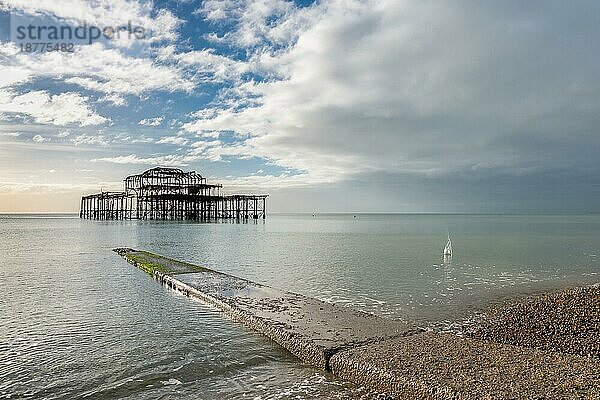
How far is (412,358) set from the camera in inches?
304

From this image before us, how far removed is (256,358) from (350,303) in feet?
20.6

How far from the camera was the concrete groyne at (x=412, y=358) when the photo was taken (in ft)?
21.1

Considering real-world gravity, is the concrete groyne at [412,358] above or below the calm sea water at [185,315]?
above

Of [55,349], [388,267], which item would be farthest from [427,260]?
[55,349]

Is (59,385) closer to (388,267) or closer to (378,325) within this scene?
(378,325)

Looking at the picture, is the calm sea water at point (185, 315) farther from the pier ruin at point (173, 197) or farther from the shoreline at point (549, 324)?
the pier ruin at point (173, 197)

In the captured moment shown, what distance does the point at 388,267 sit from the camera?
24.2m

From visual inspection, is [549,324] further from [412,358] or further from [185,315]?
[185,315]

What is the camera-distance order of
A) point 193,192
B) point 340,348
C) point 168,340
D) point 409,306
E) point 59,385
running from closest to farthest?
1. point 59,385
2. point 340,348
3. point 168,340
4. point 409,306
5. point 193,192

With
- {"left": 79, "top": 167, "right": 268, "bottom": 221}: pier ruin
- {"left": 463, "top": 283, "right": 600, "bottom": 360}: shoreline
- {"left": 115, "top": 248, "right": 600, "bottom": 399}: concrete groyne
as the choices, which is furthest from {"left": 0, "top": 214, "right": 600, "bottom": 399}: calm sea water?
{"left": 79, "top": 167, "right": 268, "bottom": 221}: pier ruin

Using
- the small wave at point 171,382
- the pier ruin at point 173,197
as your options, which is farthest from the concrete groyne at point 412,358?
the pier ruin at point 173,197

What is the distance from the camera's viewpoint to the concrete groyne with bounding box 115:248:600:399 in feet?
21.1

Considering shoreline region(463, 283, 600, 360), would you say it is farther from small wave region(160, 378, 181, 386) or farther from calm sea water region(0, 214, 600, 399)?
small wave region(160, 378, 181, 386)

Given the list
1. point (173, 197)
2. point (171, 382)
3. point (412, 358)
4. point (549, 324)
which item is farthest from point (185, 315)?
point (173, 197)
